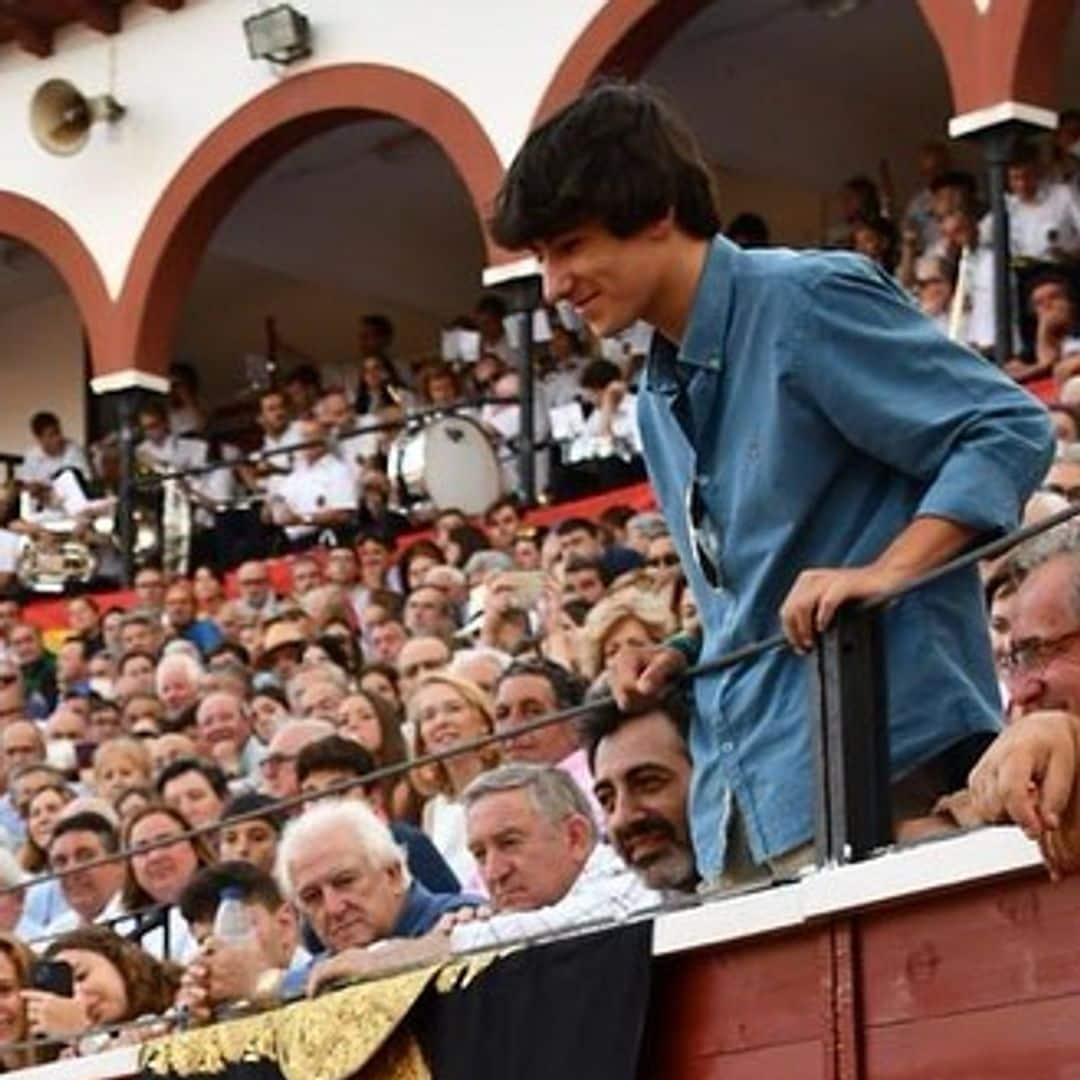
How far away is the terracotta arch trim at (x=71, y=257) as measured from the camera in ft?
68.5

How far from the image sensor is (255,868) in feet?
25.8

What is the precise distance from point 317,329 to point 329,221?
1.90 m

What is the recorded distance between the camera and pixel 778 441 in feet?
17.7

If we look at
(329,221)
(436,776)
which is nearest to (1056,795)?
(436,776)

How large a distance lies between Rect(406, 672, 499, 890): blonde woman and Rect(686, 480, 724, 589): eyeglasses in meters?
2.39

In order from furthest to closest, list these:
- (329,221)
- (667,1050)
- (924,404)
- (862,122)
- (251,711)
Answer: (329,221)
(862,122)
(251,711)
(667,1050)
(924,404)

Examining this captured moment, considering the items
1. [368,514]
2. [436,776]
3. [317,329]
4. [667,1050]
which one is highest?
[317,329]

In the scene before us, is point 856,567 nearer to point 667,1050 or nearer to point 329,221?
point 667,1050

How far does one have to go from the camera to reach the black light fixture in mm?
19625

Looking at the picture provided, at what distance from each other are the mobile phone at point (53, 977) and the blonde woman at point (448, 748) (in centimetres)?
89

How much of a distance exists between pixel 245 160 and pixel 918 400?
15279mm

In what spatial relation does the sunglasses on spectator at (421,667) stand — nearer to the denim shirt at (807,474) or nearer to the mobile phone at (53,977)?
the mobile phone at (53,977)

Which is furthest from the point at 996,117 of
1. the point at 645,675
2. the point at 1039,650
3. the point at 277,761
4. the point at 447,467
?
the point at 1039,650

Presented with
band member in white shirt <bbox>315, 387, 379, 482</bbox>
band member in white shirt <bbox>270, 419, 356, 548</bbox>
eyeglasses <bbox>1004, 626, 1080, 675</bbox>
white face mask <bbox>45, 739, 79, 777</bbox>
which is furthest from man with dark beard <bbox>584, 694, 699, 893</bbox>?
band member in white shirt <bbox>315, 387, 379, 482</bbox>
